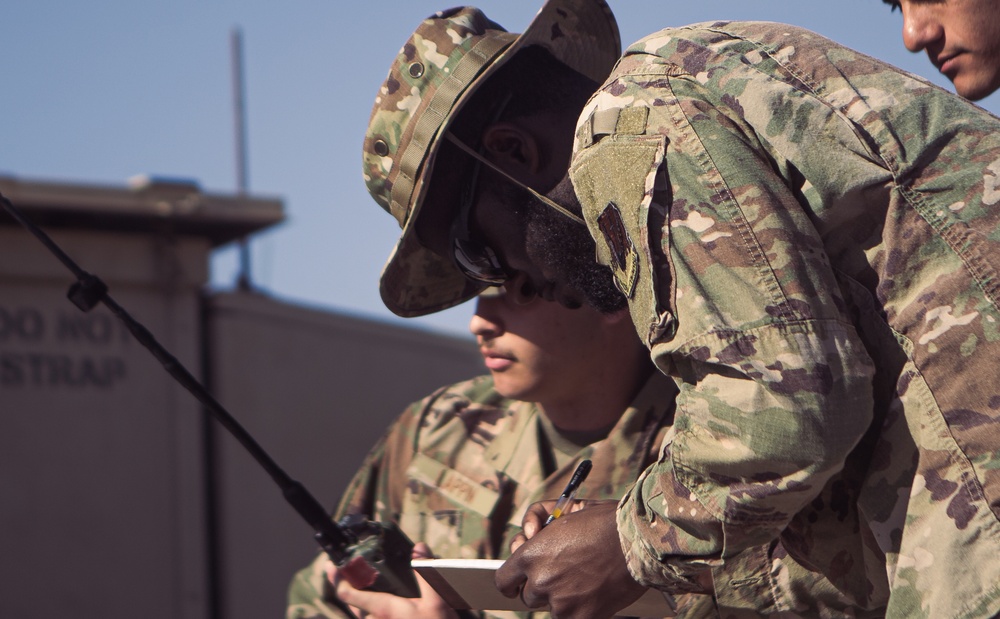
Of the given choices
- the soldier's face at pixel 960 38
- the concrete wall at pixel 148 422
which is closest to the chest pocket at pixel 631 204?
the soldier's face at pixel 960 38

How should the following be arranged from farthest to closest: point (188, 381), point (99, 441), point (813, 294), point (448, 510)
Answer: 1. point (99, 441)
2. point (448, 510)
3. point (188, 381)
4. point (813, 294)

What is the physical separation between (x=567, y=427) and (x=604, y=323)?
335 millimetres

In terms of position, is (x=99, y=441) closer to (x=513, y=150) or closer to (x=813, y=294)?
(x=513, y=150)

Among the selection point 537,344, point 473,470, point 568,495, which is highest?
point 537,344

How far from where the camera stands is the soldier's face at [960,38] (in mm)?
1823

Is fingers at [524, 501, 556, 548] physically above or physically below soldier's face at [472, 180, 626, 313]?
below

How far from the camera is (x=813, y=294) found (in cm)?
164

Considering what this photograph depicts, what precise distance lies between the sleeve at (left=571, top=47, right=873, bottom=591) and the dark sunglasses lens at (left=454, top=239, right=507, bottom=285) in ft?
2.51

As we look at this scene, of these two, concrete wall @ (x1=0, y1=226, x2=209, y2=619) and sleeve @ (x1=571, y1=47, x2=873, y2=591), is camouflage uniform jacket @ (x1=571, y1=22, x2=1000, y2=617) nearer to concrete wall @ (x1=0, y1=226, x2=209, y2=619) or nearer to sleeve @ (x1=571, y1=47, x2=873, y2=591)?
sleeve @ (x1=571, y1=47, x2=873, y2=591)

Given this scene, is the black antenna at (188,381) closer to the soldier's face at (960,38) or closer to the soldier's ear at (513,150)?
the soldier's ear at (513,150)

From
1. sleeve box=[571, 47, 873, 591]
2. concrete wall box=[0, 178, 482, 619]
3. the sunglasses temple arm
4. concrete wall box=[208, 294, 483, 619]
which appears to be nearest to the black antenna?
the sunglasses temple arm

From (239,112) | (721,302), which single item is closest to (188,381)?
(721,302)

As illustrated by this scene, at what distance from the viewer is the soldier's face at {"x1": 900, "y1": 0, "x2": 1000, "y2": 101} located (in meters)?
1.82

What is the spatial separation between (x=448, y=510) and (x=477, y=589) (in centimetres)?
81
